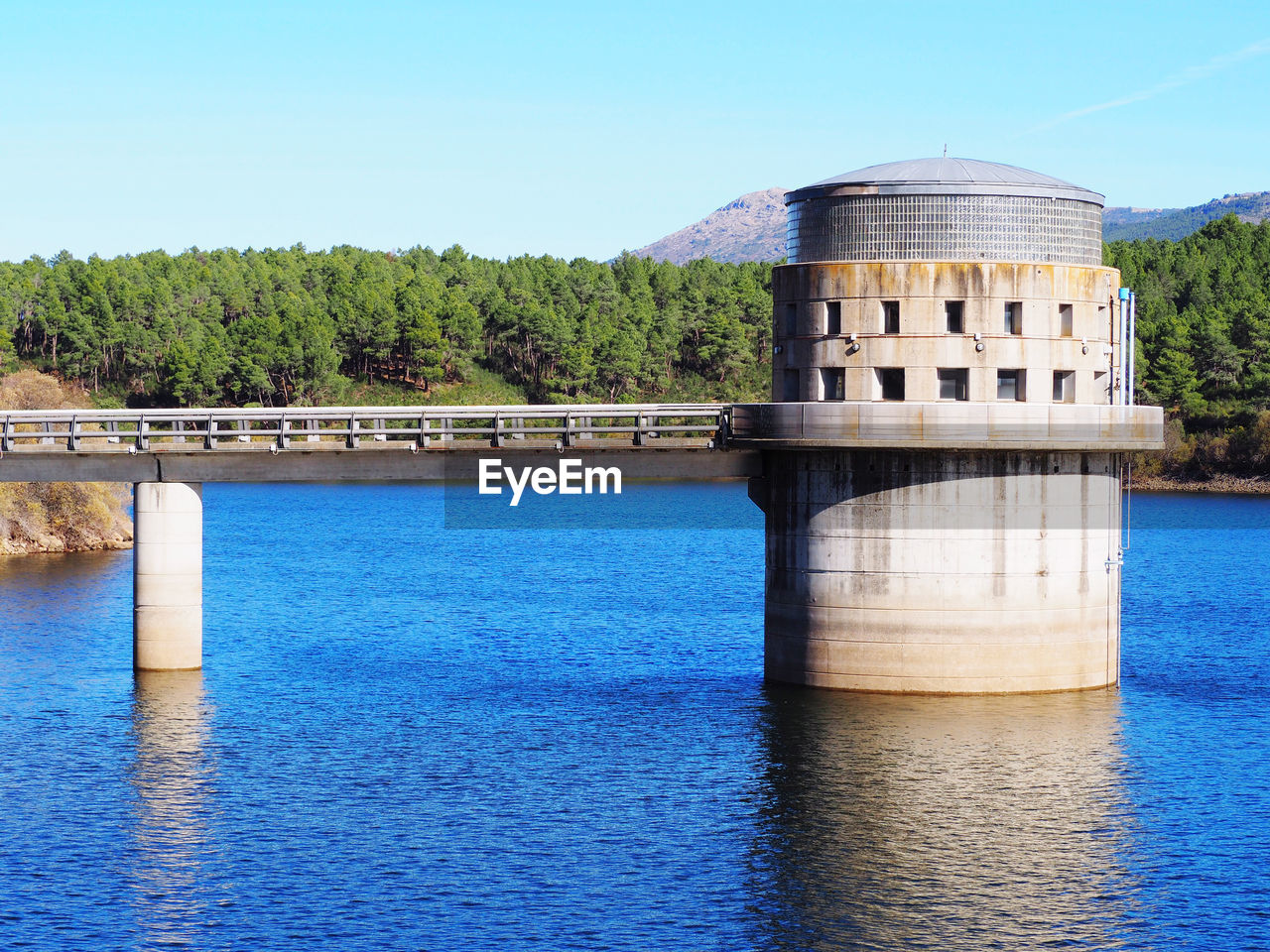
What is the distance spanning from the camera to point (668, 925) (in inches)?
1204

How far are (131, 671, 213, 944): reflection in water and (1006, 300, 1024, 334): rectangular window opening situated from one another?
24973 millimetres

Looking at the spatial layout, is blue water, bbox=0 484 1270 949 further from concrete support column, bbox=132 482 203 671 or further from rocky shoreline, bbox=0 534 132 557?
rocky shoreline, bbox=0 534 132 557

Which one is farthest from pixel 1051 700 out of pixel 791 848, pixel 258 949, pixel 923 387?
pixel 258 949

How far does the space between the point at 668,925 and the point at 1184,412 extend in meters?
162

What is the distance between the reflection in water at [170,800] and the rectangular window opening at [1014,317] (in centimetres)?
2497

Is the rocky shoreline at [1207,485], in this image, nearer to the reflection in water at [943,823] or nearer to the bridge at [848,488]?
the bridge at [848,488]

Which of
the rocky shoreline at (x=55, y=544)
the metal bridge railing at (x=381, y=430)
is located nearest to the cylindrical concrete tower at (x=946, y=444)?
the metal bridge railing at (x=381, y=430)

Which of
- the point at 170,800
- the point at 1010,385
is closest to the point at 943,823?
the point at 1010,385

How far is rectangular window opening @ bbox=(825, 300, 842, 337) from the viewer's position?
48531 millimetres

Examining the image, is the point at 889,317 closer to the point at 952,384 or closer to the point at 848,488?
the point at 952,384

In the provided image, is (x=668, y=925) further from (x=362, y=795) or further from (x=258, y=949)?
(x=362, y=795)

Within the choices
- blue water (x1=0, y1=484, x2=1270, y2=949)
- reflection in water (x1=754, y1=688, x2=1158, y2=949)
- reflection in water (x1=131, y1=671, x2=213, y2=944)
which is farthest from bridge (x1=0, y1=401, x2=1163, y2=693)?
reflection in water (x1=131, y1=671, x2=213, y2=944)

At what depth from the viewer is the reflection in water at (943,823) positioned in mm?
31031

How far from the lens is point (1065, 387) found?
4884cm
